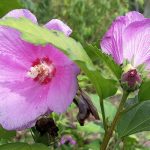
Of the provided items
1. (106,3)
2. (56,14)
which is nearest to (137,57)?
(106,3)

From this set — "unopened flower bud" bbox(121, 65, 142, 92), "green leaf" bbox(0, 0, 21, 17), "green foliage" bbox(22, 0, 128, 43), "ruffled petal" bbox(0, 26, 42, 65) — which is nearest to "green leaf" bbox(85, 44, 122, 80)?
"unopened flower bud" bbox(121, 65, 142, 92)

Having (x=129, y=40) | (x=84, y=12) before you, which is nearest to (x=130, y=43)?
(x=129, y=40)

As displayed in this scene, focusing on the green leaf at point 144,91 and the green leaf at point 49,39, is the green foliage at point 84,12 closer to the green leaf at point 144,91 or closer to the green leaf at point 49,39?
the green leaf at point 144,91

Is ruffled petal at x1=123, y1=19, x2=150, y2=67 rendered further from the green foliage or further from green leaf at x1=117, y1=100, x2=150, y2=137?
the green foliage

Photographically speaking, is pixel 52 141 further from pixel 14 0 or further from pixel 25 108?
pixel 14 0

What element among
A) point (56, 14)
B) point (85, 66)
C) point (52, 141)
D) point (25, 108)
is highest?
point (85, 66)

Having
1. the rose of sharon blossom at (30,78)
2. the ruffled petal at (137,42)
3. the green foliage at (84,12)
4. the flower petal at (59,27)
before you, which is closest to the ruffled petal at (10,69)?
the rose of sharon blossom at (30,78)

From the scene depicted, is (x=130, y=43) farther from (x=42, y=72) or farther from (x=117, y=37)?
(x=42, y=72)
